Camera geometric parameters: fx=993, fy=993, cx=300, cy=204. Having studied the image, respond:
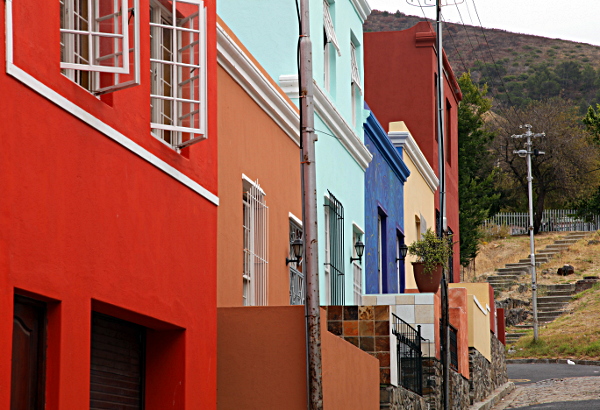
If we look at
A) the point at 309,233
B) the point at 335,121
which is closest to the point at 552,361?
the point at 335,121

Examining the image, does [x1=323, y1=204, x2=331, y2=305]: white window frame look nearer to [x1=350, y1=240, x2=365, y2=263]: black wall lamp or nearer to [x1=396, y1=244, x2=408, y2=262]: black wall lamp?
[x1=350, y1=240, x2=365, y2=263]: black wall lamp

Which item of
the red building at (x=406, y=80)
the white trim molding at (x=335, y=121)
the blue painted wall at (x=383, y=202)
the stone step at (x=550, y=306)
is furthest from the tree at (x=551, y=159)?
the white trim molding at (x=335, y=121)

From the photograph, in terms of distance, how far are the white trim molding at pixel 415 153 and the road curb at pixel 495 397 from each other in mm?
5574

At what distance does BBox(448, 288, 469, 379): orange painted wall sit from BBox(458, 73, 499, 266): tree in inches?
1015

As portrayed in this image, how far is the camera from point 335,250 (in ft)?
49.0

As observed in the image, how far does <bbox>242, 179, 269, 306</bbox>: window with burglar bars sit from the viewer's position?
11227mm

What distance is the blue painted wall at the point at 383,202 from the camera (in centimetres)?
1848

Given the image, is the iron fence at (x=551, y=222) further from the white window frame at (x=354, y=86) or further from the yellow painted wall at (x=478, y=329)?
the white window frame at (x=354, y=86)

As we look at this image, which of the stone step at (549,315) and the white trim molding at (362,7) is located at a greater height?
the white trim molding at (362,7)

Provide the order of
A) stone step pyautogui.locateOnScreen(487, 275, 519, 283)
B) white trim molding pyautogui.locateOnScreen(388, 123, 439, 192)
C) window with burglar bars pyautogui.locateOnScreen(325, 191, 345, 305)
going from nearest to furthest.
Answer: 1. window with burglar bars pyautogui.locateOnScreen(325, 191, 345, 305)
2. white trim molding pyautogui.locateOnScreen(388, 123, 439, 192)
3. stone step pyautogui.locateOnScreen(487, 275, 519, 283)

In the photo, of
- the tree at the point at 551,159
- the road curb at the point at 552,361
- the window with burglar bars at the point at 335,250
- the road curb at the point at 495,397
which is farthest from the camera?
the tree at the point at 551,159

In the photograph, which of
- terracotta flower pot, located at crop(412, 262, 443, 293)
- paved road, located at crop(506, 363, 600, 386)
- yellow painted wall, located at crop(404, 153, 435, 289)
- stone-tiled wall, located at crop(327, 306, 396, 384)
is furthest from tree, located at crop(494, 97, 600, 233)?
stone-tiled wall, located at crop(327, 306, 396, 384)

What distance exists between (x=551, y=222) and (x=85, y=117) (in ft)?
207

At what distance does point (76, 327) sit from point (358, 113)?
11618 mm
